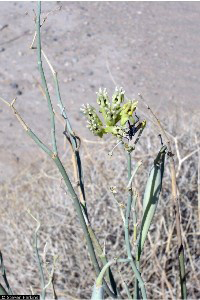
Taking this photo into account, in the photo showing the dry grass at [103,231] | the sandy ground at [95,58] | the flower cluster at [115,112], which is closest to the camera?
the flower cluster at [115,112]

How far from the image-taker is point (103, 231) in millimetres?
1579

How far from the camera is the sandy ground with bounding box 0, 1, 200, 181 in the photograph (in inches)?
131

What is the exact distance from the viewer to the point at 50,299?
1578mm

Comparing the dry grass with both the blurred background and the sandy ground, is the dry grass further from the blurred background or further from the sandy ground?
the sandy ground

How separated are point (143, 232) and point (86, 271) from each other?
1.08 meters

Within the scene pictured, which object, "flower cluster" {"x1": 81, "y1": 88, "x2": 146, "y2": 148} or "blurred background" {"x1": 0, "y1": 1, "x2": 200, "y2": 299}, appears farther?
"blurred background" {"x1": 0, "y1": 1, "x2": 200, "y2": 299}

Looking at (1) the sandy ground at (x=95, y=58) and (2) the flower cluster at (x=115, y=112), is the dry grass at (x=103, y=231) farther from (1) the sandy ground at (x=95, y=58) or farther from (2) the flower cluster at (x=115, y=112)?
(1) the sandy ground at (x=95, y=58)

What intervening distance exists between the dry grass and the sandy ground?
42.5 inches

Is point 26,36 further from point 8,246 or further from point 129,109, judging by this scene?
point 129,109

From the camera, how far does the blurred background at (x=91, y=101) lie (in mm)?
1600

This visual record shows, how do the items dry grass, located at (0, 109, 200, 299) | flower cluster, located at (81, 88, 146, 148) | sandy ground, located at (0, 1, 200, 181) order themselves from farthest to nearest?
sandy ground, located at (0, 1, 200, 181) < dry grass, located at (0, 109, 200, 299) < flower cluster, located at (81, 88, 146, 148)

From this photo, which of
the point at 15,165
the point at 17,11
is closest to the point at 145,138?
the point at 15,165

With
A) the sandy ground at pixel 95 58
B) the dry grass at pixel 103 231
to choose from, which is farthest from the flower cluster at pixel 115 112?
the sandy ground at pixel 95 58

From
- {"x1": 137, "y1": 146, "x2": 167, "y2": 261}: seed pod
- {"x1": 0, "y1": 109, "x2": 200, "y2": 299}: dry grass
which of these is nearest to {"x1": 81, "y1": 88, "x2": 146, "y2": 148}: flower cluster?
{"x1": 137, "y1": 146, "x2": 167, "y2": 261}: seed pod
